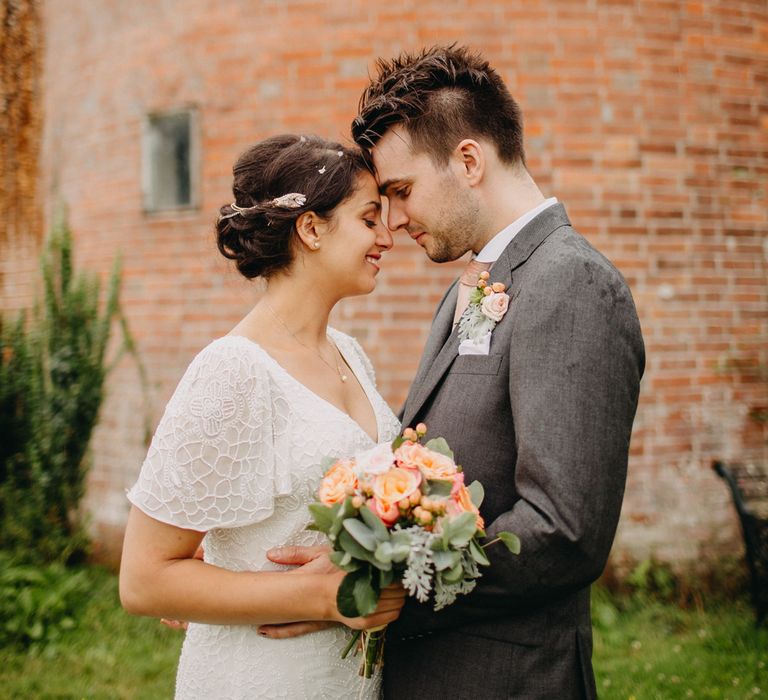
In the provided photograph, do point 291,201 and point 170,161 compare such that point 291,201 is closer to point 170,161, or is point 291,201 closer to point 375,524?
point 375,524

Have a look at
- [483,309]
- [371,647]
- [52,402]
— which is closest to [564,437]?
[483,309]

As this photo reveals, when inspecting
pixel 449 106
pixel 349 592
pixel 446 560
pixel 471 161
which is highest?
pixel 449 106

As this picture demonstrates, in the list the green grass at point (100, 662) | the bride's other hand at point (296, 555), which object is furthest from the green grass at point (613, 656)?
the bride's other hand at point (296, 555)

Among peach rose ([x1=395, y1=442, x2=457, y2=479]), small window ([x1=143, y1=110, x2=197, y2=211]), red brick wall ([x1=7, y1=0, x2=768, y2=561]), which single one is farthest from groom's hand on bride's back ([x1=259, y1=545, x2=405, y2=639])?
small window ([x1=143, y1=110, x2=197, y2=211])

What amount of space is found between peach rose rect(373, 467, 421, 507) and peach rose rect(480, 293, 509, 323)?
2.04ft

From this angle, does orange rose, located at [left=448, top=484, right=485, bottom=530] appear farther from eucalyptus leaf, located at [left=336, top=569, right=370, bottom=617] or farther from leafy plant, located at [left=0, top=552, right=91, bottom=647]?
leafy plant, located at [left=0, top=552, right=91, bottom=647]

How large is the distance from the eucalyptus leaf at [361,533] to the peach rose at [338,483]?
7 cm

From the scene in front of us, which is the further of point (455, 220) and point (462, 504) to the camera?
point (455, 220)

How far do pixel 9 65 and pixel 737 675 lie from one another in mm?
6751

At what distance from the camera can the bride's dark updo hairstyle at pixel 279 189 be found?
2.51 metres

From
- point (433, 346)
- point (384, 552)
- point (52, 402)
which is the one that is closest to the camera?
point (384, 552)

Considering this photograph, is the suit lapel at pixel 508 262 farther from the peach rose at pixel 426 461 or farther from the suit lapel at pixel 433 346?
the peach rose at pixel 426 461

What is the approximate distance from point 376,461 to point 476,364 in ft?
1.70

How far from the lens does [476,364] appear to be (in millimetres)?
2178
